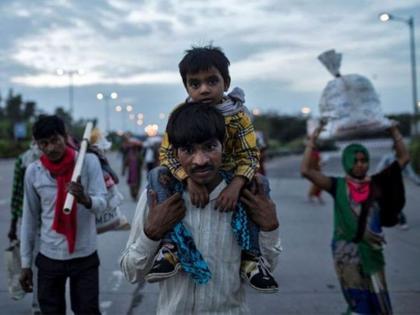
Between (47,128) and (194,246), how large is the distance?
6.70ft

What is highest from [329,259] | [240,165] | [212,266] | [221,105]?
[221,105]

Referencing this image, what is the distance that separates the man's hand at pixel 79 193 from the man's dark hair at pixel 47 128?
1.34ft

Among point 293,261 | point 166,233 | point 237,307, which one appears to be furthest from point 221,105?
point 293,261

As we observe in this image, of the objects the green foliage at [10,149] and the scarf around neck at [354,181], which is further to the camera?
the green foliage at [10,149]

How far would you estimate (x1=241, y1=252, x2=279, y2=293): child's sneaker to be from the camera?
2379mm

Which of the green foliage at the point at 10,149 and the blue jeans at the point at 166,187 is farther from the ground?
the green foliage at the point at 10,149

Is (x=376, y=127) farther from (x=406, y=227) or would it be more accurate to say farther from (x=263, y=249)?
(x=406, y=227)

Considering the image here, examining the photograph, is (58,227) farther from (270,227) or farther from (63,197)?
(270,227)

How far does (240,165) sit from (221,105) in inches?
9.9

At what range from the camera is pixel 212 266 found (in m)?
2.40

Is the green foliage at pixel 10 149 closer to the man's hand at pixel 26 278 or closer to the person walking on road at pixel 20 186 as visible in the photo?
the person walking on road at pixel 20 186

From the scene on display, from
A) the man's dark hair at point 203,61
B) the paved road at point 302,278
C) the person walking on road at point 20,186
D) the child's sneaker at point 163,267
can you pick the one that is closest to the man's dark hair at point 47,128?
the person walking on road at point 20,186

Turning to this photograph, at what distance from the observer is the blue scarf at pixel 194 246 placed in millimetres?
2324

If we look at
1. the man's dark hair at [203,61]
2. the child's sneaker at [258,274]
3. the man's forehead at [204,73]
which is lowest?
the child's sneaker at [258,274]
